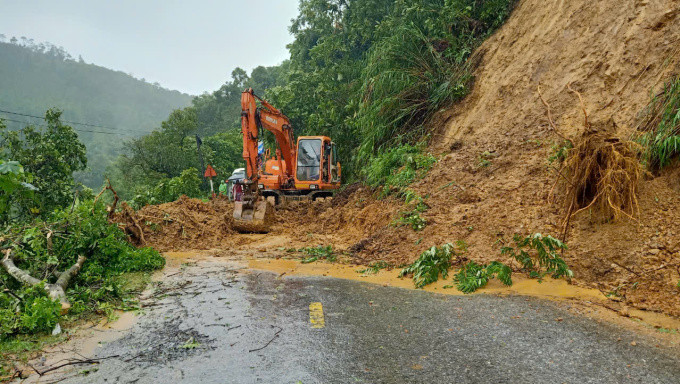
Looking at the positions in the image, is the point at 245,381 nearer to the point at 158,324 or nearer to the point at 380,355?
the point at 380,355

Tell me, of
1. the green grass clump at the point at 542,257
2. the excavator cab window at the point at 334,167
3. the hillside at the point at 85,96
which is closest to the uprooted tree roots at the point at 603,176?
the green grass clump at the point at 542,257

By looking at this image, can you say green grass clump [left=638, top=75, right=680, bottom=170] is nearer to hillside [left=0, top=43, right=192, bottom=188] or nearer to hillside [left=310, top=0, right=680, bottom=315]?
hillside [left=310, top=0, right=680, bottom=315]

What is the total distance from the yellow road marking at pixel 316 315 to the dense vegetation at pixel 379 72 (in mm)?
6549

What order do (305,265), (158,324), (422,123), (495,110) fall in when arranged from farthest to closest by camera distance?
(422,123) < (495,110) < (305,265) < (158,324)

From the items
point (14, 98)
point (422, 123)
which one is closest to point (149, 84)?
point (14, 98)

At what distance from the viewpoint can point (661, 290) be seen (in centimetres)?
438

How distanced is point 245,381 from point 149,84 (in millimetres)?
159632

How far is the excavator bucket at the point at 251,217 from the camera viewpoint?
1076 centimetres

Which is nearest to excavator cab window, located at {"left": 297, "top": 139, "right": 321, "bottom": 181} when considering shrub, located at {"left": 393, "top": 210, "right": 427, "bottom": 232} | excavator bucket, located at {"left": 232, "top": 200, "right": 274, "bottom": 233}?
excavator bucket, located at {"left": 232, "top": 200, "right": 274, "bottom": 233}

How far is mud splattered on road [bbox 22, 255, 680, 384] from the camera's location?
124 inches

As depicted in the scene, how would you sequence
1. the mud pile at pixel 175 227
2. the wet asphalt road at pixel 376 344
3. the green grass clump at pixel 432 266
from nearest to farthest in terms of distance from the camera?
1. the wet asphalt road at pixel 376 344
2. the green grass clump at pixel 432 266
3. the mud pile at pixel 175 227

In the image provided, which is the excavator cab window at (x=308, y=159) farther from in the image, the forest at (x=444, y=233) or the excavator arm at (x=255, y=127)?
the excavator arm at (x=255, y=127)

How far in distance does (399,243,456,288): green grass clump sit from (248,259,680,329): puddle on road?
9 centimetres

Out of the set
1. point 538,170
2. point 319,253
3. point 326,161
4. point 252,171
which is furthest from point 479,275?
point 326,161
